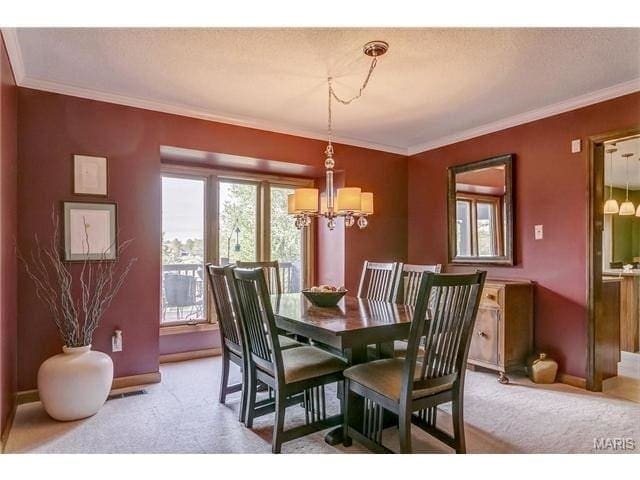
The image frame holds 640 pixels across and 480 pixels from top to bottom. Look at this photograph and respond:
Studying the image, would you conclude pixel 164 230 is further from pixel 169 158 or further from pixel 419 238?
pixel 419 238

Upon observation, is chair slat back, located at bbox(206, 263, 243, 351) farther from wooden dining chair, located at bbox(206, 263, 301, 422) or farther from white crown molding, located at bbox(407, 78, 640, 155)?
white crown molding, located at bbox(407, 78, 640, 155)

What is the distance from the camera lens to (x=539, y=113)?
11.3ft

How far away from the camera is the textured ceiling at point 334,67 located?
2221mm

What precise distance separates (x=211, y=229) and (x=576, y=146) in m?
3.46

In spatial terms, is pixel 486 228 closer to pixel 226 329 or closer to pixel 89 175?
pixel 226 329

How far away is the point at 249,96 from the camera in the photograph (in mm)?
3139

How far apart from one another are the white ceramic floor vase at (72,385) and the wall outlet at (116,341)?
1.67 ft

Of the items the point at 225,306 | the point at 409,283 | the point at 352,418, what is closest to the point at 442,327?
the point at 352,418

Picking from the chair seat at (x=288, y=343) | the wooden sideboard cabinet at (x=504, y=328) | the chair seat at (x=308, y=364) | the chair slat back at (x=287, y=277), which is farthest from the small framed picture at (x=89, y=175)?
the wooden sideboard cabinet at (x=504, y=328)

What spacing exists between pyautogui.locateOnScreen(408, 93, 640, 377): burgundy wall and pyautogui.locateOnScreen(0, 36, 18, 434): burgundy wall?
3905 mm

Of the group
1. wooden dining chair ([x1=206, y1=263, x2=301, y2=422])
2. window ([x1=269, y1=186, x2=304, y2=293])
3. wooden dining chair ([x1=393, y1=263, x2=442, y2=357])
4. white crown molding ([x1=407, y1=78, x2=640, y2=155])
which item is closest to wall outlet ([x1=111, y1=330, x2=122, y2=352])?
wooden dining chair ([x1=206, y1=263, x2=301, y2=422])

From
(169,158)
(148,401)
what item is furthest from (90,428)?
(169,158)

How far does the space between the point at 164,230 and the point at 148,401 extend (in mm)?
1677

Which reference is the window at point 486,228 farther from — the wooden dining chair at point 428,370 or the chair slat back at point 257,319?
the chair slat back at point 257,319
